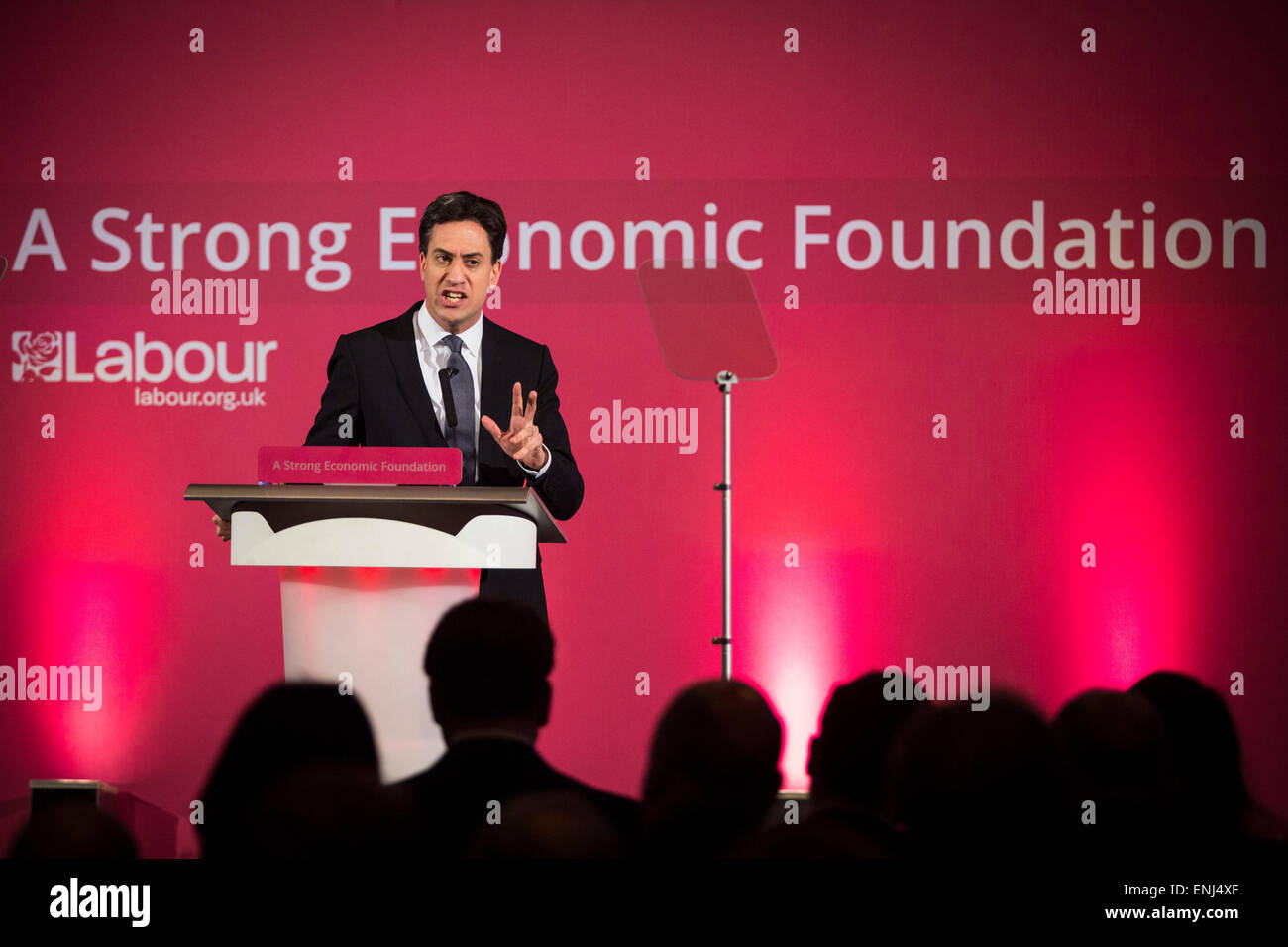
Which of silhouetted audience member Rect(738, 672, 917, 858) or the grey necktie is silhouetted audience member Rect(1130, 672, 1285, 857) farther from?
the grey necktie

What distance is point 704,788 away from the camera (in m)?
1.91

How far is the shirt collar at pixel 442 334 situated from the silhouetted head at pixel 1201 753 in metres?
1.94

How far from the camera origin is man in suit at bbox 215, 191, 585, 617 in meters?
3.40

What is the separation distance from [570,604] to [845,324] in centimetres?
139

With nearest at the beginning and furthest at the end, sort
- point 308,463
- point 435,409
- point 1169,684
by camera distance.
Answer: point 1169,684 < point 308,463 < point 435,409

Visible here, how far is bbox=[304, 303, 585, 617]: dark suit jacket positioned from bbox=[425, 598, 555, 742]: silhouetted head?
1.22 meters

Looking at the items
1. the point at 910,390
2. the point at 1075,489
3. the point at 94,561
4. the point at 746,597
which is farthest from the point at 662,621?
the point at 94,561

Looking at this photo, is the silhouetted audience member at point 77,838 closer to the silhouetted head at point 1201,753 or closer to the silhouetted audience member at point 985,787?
the silhouetted audience member at point 985,787

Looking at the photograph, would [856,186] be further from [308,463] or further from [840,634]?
[308,463]

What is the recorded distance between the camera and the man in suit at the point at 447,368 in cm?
340

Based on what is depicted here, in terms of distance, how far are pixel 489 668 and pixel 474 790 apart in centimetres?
19

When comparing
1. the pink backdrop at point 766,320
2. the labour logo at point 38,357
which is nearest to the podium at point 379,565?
the pink backdrop at point 766,320

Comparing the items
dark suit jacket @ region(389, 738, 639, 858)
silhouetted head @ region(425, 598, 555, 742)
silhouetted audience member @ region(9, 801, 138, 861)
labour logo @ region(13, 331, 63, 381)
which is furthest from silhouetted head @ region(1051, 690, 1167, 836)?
labour logo @ region(13, 331, 63, 381)

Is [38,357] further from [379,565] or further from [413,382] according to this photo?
[379,565]
